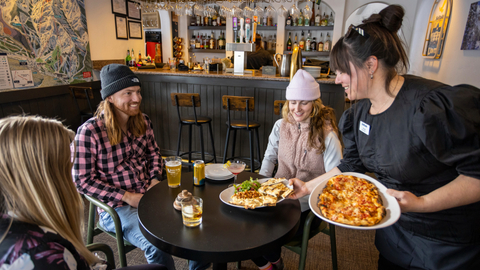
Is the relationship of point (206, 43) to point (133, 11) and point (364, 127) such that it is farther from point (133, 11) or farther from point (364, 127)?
point (364, 127)

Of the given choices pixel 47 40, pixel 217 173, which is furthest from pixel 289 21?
pixel 217 173

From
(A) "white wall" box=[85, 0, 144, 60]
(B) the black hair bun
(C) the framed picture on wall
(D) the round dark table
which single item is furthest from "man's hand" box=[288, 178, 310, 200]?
(A) "white wall" box=[85, 0, 144, 60]

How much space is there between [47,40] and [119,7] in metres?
1.39

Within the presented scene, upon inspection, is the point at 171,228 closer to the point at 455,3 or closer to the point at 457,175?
the point at 457,175

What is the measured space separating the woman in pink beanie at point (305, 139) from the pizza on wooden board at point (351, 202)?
1.78 ft

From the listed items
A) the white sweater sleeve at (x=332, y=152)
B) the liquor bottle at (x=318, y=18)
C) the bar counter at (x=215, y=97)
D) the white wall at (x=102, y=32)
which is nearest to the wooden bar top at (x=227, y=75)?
the bar counter at (x=215, y=97)

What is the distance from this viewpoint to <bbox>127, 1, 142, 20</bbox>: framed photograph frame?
4602 millimetres

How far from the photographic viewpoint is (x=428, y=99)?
0.93 metres

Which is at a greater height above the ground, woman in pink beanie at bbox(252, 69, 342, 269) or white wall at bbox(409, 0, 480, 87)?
white wall at bbox(409, 0, 480, 87)

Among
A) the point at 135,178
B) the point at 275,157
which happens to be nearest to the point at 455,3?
the point at 275,157

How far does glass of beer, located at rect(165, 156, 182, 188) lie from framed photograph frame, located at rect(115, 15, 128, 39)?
3.73 metres

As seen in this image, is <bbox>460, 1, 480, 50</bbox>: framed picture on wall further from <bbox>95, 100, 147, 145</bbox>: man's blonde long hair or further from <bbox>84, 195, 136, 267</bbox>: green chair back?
<bbox>84, 195, 136, 267</bbox>: green chair back

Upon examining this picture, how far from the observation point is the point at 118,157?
168cm

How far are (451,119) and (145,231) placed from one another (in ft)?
3.93
